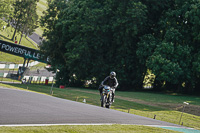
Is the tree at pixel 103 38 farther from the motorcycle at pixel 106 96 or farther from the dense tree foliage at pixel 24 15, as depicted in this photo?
the dense tree foliage at pixel 24 15

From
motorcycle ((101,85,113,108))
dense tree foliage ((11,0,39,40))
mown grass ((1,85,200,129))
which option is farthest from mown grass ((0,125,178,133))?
dense tree foliage ((11,0,39,40))

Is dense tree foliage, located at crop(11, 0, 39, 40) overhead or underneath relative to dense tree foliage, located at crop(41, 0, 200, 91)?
overhead

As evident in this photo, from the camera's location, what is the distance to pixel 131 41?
135 ft

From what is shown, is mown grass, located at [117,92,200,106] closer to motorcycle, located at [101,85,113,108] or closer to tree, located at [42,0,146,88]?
tree, located at [42,0,146,88]

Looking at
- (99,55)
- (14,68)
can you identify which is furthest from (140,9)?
(14,68)

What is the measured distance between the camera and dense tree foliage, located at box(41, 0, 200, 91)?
3675 cm

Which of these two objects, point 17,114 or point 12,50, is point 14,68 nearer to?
point 12,50

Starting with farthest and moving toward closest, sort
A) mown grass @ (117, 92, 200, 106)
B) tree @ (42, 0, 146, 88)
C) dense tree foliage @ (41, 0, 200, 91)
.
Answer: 1. tree @ (42, 0, 146, 88)
2. dense tree foliage @ (41, 0, 200, 91)
3. mown grass @ (117, 92, 200, 106)

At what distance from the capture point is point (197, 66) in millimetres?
35531

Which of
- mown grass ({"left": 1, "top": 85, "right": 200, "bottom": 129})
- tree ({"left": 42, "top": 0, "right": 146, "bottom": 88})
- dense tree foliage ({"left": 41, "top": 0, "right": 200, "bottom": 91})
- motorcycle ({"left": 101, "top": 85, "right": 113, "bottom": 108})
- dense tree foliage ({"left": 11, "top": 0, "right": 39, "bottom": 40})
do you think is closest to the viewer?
motorcycle ({"left": 101, "top": 85, "right": 113, "bottom": 108})

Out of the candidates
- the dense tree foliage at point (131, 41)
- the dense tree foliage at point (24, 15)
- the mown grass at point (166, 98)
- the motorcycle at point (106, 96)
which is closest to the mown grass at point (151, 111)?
the motorcycle at point (106, 96)

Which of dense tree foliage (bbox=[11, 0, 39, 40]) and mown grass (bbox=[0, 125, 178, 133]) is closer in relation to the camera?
mown grass (bbox=[0, 125, 178, 133])

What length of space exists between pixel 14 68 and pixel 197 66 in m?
40.1

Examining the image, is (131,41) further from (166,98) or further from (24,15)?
(24,15)
